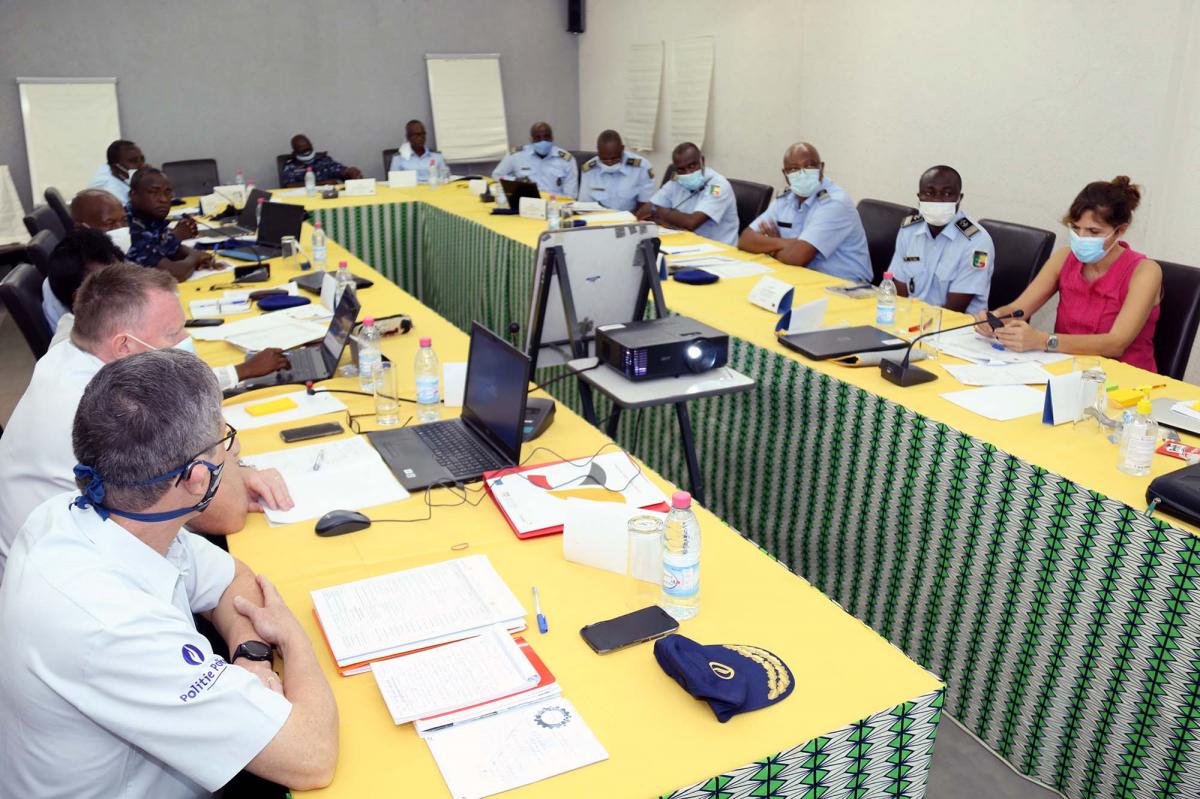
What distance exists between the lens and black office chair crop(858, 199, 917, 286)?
4098mm

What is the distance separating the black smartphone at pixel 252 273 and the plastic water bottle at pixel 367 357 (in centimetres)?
147

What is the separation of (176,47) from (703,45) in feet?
15.2

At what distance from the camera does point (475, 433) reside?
2.15 metres

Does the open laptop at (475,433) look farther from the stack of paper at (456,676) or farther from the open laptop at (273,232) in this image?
the open laptop at (273,232)

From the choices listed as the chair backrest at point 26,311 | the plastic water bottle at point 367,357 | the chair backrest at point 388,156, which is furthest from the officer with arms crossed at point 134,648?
the chair backrest at point 388,156

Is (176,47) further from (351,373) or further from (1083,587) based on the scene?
(1083,587)

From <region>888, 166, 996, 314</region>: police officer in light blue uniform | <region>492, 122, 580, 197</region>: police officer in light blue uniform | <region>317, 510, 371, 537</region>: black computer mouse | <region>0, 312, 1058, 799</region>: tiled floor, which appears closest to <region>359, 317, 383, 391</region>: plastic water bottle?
<region>317, 510, 371, 537</region>: black computer mouse

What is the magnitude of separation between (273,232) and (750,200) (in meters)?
2.64

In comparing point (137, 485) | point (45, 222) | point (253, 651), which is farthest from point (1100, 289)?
point (45, 222)

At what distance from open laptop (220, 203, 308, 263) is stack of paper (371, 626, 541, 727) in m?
3.44

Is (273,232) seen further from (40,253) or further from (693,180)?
(693,180)

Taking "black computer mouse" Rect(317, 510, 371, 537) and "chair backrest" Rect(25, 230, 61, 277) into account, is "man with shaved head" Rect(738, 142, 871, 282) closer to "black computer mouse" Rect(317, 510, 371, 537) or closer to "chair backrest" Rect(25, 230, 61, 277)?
"black computer mouse" Rect(317, 510, 371, 537)

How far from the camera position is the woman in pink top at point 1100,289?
8.98ft

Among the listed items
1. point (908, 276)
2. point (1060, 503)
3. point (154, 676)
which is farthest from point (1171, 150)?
point (154, 676)
